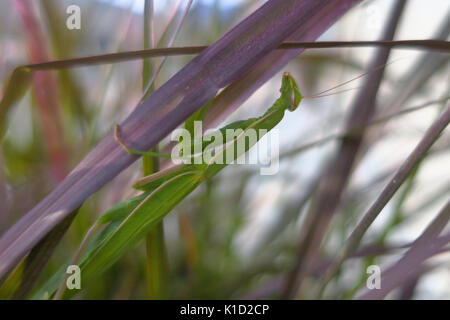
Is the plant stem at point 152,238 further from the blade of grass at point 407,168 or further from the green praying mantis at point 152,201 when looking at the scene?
the blade of grass at point 407,168

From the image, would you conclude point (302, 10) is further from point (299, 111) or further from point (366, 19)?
point (299, 111)

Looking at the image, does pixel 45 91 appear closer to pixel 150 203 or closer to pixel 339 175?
pixel 150 203

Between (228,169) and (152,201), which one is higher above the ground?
(228,169)

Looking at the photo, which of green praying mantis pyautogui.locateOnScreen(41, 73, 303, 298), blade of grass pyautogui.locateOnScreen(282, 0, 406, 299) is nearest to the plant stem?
green praying mantis pyautogui.locateOnScreen(41, 73, 303, 298)

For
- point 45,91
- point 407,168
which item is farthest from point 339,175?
point 45,91

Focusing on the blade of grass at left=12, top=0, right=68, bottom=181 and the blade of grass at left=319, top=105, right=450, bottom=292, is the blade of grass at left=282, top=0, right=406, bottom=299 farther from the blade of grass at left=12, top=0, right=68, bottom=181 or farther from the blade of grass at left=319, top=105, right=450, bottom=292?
the blade of grass at left=12, top=0, right=68, bottom=181

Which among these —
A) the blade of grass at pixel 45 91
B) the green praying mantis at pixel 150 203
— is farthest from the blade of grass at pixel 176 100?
the blade of grass at pixel 45 91

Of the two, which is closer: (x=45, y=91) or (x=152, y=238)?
(x=152, y=238)
